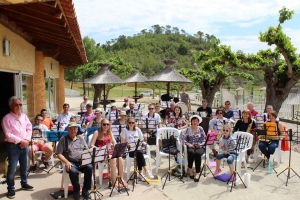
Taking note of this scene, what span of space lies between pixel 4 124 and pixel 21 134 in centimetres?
31

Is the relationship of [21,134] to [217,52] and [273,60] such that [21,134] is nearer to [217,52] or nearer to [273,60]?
[217,52]

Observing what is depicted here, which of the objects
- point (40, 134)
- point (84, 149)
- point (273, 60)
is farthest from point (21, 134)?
point (273, 60)

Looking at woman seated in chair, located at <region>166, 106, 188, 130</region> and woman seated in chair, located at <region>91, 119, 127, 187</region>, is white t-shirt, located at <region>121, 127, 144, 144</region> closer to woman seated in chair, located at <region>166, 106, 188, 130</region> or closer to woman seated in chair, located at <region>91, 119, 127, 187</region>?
woman seated in chair, located at <region>91, 119, 127, 187</region>

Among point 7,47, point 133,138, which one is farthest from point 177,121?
point 7,47

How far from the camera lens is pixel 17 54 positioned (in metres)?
7.09

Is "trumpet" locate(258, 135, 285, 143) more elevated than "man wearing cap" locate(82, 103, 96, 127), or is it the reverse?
"man wearing cap" locate(82, 103, 96, 127)

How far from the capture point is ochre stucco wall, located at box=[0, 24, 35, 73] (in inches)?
240

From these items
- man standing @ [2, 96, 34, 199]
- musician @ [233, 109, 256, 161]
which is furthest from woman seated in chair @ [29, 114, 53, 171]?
musician @ [233, 109, 256, 161]

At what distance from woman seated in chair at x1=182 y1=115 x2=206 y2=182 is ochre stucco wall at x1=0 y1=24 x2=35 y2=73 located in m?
4.34

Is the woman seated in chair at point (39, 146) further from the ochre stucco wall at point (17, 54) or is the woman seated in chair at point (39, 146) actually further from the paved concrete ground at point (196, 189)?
the ochre stucco wall at point (17, 54)

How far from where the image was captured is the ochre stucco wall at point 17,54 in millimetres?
6086

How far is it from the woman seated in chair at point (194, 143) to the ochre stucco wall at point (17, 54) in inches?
171

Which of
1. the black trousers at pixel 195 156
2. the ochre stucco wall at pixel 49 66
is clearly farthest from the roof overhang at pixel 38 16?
the black trousers at pixel 195 156

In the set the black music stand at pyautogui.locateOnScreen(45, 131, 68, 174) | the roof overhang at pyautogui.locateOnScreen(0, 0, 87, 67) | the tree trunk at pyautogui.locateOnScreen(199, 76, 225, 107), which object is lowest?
the black music stand at pyautogui.locateOnScreen(45, 131, 68, 174)
